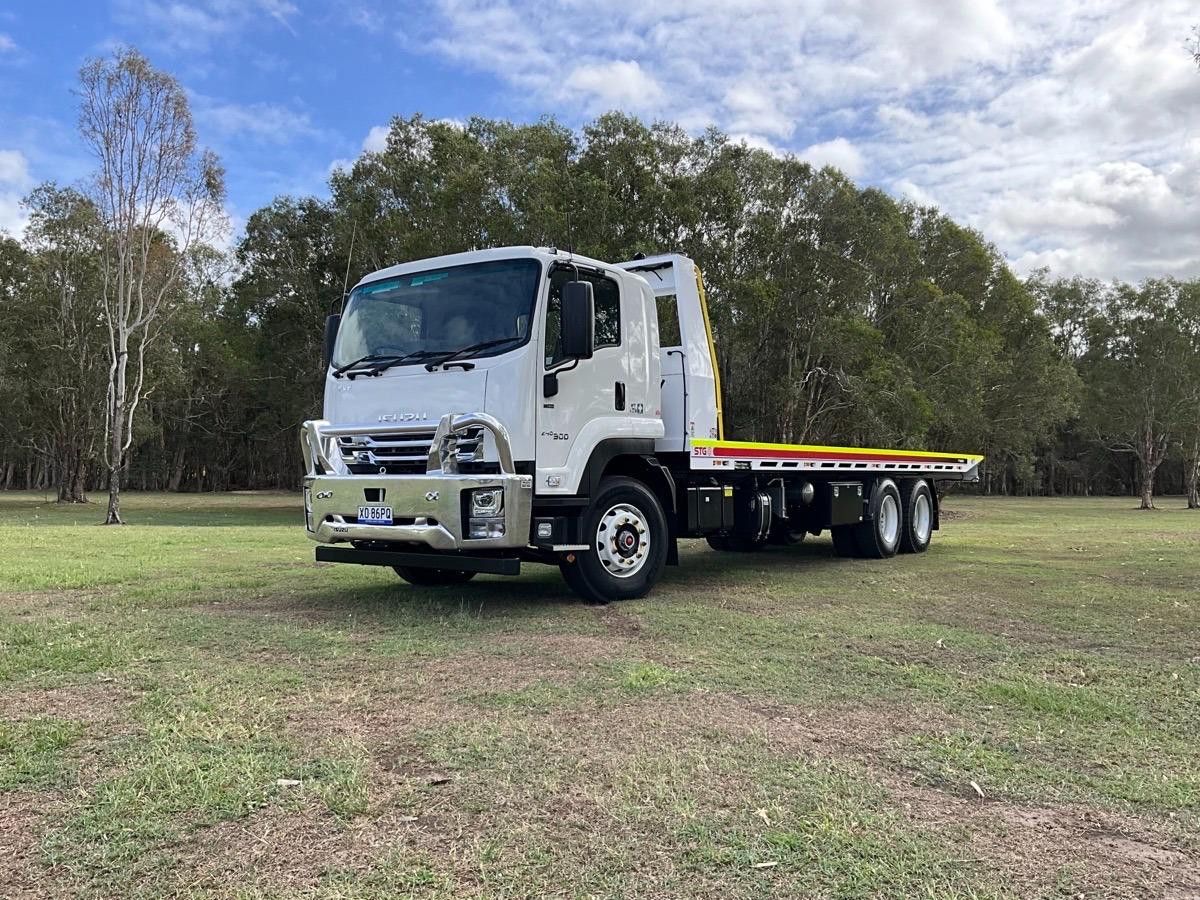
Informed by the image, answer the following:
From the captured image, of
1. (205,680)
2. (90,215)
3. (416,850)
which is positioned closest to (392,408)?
(205,680)

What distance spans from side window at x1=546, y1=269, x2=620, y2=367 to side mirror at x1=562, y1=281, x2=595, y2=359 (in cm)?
10

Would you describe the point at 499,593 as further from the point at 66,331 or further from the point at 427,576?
the point at 66,331

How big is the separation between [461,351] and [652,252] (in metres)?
15.6

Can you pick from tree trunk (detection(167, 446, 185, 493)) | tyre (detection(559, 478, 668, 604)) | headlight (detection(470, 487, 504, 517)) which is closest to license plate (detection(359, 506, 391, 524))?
headlight (detection(470, 487, 504, 517))

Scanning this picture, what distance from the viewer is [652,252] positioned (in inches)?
865

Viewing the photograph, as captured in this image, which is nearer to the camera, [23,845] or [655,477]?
[23,845]

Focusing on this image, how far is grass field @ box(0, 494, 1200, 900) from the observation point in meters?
2.83

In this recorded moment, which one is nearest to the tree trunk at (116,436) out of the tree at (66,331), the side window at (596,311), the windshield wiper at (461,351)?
the tree at (66,331)

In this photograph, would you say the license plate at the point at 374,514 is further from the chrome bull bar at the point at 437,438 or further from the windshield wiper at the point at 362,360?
the windshield wiper at the point at 362,360

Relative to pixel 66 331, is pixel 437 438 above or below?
below

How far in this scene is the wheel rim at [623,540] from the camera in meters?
7.79

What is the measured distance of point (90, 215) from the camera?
31438 millimetres

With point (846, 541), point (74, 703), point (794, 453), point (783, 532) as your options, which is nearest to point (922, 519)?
point (846, 541)

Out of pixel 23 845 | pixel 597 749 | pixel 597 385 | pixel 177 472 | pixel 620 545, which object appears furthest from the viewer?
pixel 177 472
